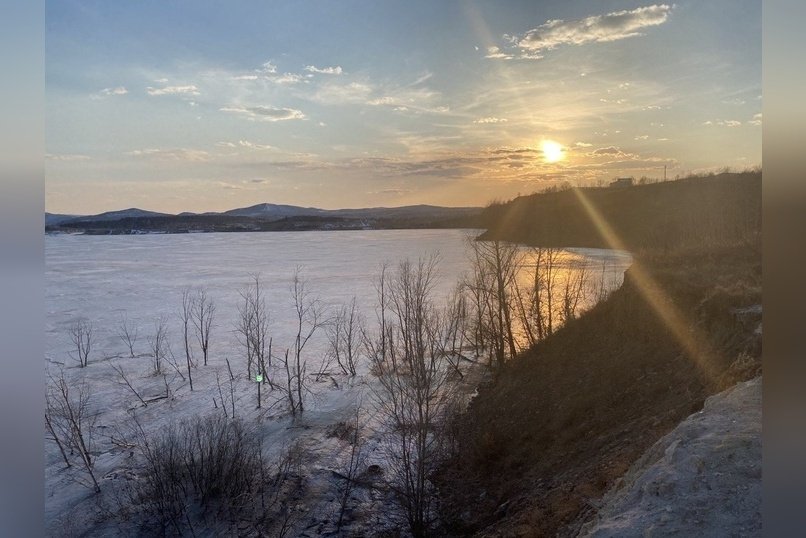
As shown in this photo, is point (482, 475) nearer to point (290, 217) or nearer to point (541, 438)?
point (541, 438)

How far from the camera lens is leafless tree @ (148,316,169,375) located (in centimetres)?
608

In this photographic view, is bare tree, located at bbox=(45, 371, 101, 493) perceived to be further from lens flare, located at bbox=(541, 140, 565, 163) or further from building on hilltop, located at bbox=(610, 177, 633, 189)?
building on hilltop, located at bbox=(610, 177, 633, 189)

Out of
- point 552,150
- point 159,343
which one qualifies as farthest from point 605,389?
point 159,343

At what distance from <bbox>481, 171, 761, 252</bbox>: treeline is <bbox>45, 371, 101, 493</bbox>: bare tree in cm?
418

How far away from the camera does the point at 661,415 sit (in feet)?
12.1

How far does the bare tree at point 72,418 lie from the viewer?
447 cm

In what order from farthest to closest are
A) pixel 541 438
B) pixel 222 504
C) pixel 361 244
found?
pixel 361 244
pixel 541 438
pixel 222 504

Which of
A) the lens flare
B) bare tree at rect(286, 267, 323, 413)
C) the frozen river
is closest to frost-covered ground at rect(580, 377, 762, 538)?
the lens flare

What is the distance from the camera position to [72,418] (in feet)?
14.3

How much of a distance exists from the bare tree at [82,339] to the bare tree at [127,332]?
31cm

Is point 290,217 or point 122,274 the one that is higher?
point 290,217

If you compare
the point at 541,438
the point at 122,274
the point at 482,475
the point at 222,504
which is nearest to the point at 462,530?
the point at 482,475

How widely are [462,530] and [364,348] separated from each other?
3930mm
